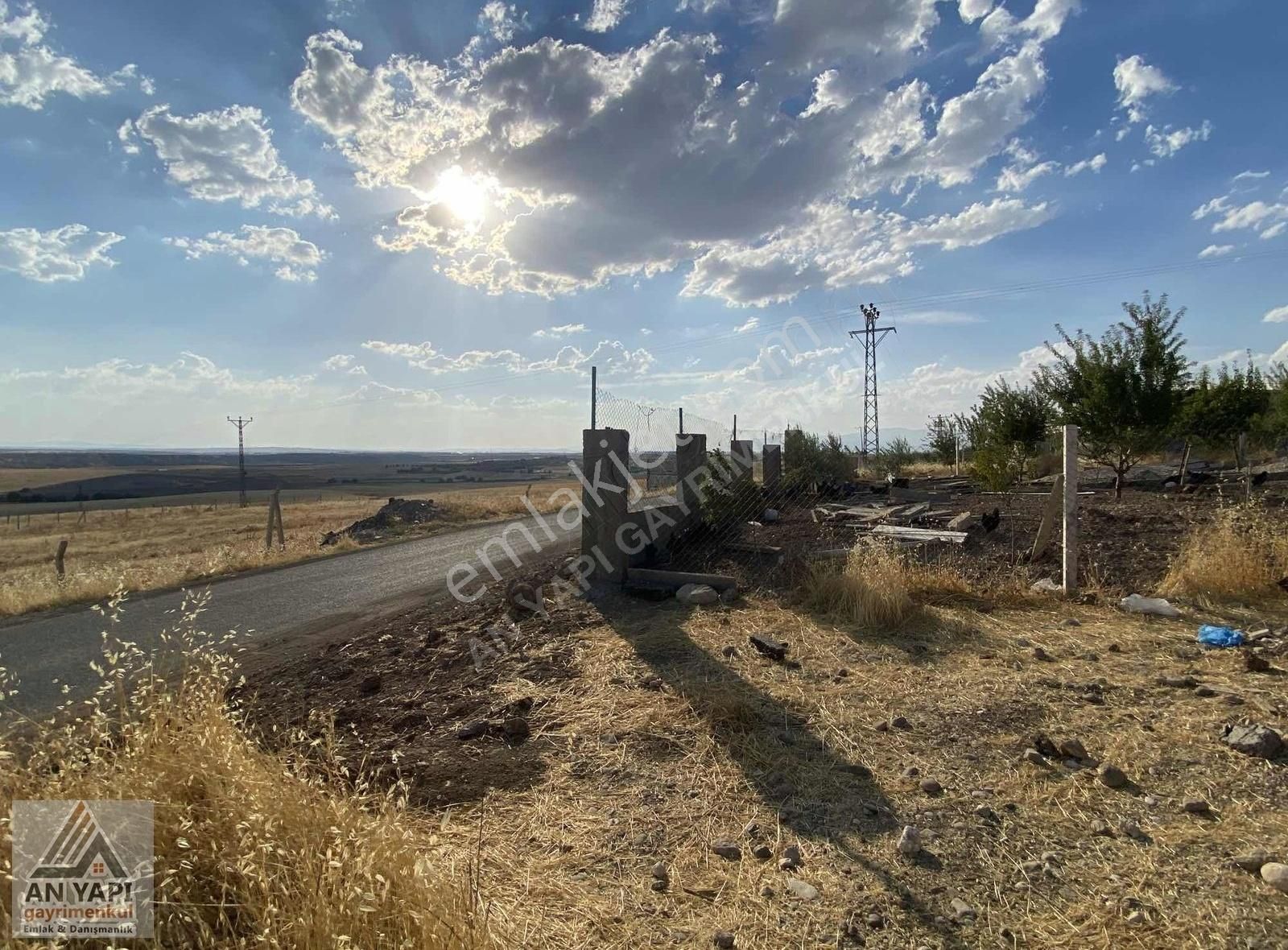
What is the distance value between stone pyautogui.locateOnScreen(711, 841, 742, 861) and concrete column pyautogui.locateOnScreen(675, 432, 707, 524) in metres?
5.41

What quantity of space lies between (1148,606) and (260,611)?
894 cm

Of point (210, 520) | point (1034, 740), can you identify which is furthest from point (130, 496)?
point (1034, 740)

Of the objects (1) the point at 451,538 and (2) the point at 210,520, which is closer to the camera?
(1) the point at 451,538

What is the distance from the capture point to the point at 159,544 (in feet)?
84.8

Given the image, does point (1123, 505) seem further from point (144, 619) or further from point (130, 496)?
point (130, 496)

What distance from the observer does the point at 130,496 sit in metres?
76.0

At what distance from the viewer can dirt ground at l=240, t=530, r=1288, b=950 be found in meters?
2.18

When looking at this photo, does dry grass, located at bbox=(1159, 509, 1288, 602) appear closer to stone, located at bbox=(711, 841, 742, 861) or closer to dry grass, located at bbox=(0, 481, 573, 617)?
stone, located at bbox=(711, 841, 742, 861)

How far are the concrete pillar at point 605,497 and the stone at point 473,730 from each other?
2.98 meters

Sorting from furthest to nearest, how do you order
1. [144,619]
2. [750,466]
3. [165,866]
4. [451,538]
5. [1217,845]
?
[451,538] < [750,466] < [144,619] < [1217,845] < [165,866]

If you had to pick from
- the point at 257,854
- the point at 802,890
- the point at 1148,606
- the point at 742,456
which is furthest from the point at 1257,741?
the point at 742,456

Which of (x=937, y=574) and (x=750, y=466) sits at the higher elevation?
(x=750, y=466)

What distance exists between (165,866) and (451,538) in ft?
43.0

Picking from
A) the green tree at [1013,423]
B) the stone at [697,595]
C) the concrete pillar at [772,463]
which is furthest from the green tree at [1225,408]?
the stone at [697,595]
